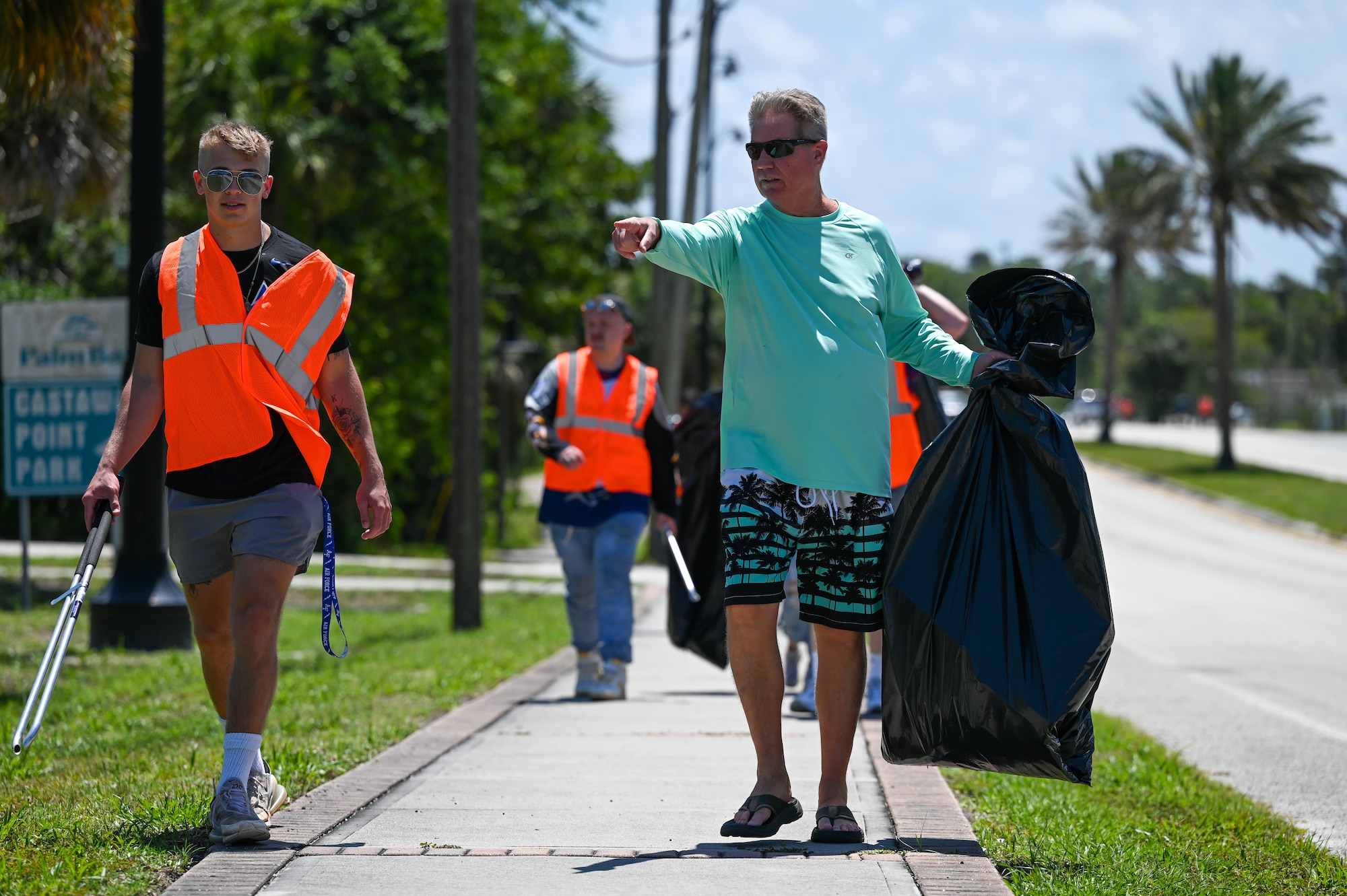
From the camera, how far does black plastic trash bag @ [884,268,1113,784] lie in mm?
4191

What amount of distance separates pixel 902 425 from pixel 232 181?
3.45 m

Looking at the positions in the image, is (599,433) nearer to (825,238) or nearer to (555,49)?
(825,238)

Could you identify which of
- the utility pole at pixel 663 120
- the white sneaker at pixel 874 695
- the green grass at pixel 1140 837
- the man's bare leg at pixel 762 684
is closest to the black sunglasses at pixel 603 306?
the white sneaker at pixel 874 695

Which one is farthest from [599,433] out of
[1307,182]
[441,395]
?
[1307,182]

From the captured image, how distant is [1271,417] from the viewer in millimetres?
85062

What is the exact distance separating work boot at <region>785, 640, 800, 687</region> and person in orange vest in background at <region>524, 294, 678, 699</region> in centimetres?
87

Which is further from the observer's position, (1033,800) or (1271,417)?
(1271,417)

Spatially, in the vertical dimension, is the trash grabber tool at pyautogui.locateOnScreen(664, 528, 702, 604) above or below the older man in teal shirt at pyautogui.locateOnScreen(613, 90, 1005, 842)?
below

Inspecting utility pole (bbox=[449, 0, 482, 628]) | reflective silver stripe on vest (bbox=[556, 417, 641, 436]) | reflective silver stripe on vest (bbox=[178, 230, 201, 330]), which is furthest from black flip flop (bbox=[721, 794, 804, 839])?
utility pole (bbox=[449, 0, 482, 628])

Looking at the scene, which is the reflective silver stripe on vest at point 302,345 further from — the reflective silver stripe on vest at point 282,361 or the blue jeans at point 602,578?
the blue jeans at point 602,578

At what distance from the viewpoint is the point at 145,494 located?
401 inches

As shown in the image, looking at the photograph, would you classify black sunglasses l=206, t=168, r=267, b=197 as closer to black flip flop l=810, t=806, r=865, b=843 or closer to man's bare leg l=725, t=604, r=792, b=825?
man's bare leg l=725, t=604, r=792, b=825

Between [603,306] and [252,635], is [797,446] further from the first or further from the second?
[603,306]

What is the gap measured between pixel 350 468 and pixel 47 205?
487 inches
